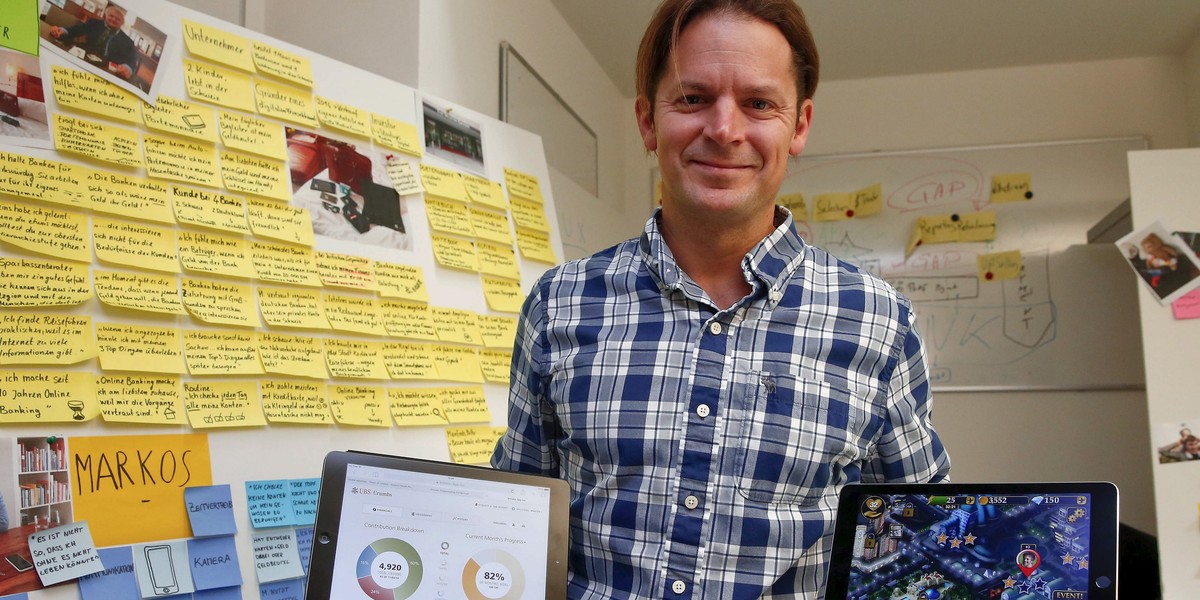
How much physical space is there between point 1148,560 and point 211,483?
7.84 ft

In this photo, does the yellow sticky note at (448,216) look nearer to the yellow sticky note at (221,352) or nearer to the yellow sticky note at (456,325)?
the yellow sticky note at (456,325)

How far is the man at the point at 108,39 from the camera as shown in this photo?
1.07 metres

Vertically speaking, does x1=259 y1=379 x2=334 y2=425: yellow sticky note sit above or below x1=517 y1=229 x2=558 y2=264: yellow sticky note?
below

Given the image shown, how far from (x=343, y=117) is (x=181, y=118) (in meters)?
0.29

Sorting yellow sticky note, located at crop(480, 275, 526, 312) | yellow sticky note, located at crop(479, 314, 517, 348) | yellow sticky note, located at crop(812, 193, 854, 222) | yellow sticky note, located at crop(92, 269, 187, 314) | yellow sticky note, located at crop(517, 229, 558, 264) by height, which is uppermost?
yellow sticky note, located at crop(812, 193, 854, 222)

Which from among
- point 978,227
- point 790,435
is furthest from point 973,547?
point 978,227

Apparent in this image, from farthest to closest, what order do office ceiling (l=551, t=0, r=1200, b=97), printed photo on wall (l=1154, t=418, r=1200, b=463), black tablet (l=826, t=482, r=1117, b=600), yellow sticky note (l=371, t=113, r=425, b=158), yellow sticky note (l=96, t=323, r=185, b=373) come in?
office ceiling (l=551, t=0, r=1200, b=97) < printed photo on wall (l=1154, t=418, r=1200, b=463) < yellow sticky note (l=371, t=113, r=425, b=158) < yellow sticky note (l=96, t=323, r=185, b=373) < black tablet (l=826, t=482, r=1117, b=600)

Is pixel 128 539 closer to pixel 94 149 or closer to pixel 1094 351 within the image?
pixel 94 149

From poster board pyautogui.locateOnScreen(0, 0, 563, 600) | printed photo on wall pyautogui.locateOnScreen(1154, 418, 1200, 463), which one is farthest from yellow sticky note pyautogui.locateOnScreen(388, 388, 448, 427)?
printed photo on wall pyautogui.locateOnScreen(1154, 418, 1200, 463)

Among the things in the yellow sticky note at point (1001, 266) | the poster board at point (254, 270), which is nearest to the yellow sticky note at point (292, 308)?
the poster board at point (254, 270)

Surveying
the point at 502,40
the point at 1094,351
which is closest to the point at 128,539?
the point at 502,40

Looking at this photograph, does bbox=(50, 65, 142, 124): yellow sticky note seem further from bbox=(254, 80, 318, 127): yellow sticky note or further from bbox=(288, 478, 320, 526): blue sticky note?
bbox=(288, 478, 320, 526): blue sticky note

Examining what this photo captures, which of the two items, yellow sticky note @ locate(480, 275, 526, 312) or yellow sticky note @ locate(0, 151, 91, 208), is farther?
yellow sticky note @ locate(480, 275, 526, 312)

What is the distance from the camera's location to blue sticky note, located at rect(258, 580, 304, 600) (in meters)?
1.16
